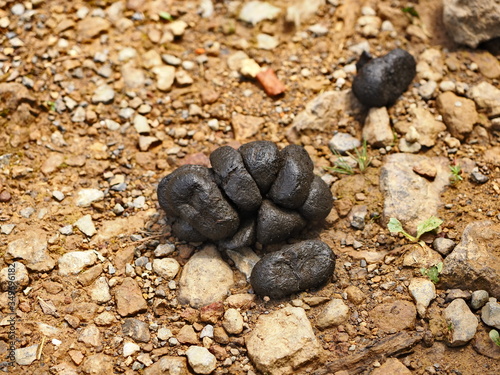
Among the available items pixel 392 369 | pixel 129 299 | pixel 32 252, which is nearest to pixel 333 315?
pixel 392 369

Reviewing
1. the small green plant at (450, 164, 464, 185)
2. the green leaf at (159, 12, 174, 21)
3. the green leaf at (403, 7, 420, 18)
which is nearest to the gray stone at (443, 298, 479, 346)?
the small green plant at (450, 164, 464, 185)

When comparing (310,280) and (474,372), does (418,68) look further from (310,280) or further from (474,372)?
(474,372)

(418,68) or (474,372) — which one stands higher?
(418,68)

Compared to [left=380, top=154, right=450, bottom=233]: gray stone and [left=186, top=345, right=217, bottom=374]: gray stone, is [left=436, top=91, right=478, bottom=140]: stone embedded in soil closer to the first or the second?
[left=380, top=154, right=450, bottom=233]: gray stone

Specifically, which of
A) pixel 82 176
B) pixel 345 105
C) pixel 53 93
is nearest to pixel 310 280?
pixel 345 105

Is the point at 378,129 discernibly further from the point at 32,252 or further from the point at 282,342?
the point at 32,252
